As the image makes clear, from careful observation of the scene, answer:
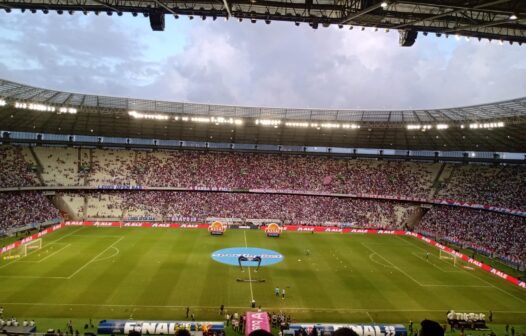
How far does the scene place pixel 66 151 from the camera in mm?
75750

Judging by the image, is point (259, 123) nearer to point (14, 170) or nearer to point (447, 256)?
point (447, 256)

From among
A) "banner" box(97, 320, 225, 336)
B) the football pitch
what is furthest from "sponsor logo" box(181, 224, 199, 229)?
"banner" box(97, 320, 225, 336)

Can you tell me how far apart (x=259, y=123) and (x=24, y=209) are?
39869mm

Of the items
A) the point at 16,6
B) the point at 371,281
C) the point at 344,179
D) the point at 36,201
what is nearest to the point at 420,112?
the point at 344,179

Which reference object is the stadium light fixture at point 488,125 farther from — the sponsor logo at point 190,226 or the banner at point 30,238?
the banner at point 30,238

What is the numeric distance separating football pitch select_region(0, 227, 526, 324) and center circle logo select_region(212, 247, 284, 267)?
3.91ft

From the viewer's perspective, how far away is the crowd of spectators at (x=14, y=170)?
2479 inches

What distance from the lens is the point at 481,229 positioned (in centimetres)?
6091

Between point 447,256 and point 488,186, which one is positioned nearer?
point 447,256

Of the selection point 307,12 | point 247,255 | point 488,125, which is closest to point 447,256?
point 488,125

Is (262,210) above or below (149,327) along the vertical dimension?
above

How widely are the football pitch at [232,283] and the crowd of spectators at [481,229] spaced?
Answer: 318 inches

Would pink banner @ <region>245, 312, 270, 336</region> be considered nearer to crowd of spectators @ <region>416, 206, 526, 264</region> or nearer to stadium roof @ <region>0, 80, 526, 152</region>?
crowd of spectators @ <region>416, 206, 526, 264</region>

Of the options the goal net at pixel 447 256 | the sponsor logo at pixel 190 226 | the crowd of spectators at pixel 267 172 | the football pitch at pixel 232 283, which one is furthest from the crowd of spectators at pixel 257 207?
the goal net at pixel 447 256
